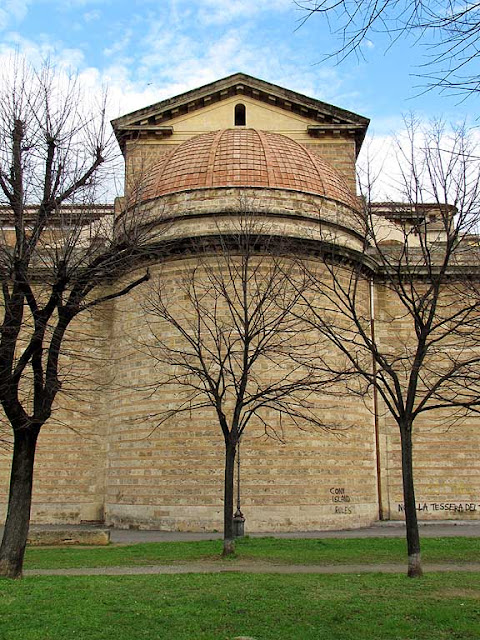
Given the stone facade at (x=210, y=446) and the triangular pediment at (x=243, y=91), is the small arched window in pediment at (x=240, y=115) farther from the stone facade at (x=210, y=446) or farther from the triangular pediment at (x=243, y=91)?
the stone facade at (x=210, y=446)

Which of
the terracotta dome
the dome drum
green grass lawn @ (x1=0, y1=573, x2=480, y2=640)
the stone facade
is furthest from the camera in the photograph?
the terracotta dome

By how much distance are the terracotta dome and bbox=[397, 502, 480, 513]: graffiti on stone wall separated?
10469 mm

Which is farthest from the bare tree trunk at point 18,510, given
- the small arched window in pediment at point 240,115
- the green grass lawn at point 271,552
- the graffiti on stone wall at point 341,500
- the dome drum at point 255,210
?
the small arched window in pediment at point 240,115

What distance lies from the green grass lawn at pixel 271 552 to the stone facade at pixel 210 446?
3.02m

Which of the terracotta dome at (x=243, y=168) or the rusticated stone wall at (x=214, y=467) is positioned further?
the terracotta dome at (x=243, y=168)

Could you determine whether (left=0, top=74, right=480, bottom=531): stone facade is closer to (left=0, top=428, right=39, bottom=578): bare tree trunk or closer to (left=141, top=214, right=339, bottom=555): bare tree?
(left=141, top=214, right=339, bottom=555): bare tree

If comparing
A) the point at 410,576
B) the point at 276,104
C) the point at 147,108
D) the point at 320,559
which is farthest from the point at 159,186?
the point at 410,576

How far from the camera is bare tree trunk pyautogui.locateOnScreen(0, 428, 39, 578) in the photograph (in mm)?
10752

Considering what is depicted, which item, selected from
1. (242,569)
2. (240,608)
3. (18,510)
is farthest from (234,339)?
(240,608)

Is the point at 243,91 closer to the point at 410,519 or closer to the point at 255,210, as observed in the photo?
the point at 255,210

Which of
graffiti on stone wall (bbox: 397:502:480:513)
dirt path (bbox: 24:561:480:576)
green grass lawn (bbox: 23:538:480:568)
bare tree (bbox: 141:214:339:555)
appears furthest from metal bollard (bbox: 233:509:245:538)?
graffiti on stone wall (bbox: 397:502:480:513)

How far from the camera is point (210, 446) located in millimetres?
19359

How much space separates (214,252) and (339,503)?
27.6 ft

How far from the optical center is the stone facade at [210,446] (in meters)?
19.1
